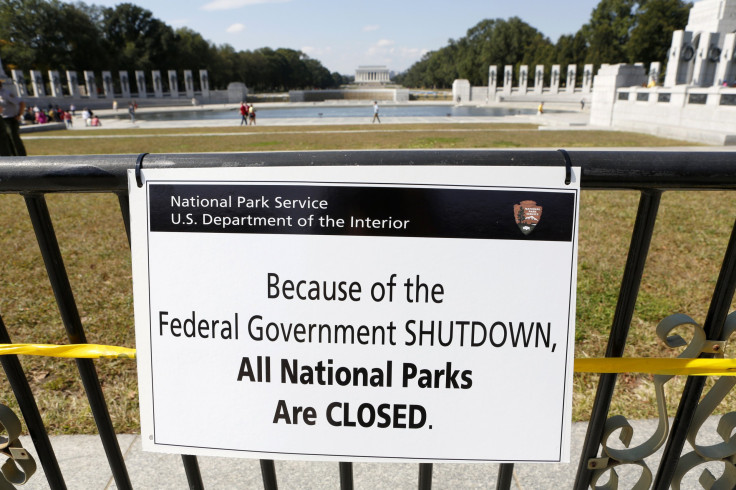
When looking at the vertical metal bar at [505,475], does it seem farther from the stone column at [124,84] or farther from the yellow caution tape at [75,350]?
the stone column at [124,84]

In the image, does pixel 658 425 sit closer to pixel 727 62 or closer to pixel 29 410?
pixel 29 410

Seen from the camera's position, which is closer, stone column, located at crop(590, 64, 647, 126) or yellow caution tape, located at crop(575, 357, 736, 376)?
yellow caution tape, located at crop(575, 357, 736, 376)

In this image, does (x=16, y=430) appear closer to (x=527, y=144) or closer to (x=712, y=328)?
(x=712, y=328)

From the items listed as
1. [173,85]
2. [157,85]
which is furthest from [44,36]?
[173,85]

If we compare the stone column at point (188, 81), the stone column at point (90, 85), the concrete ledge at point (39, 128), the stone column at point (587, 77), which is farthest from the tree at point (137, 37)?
the stone column at point (587, 77)

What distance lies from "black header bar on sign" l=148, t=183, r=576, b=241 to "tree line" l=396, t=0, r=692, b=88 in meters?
78.1

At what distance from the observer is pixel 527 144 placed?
1739 cm

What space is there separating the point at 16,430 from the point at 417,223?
1364mm

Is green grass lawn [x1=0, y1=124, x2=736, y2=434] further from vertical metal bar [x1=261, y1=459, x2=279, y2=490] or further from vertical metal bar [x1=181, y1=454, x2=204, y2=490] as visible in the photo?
vertical metal bar [x1=261, y1=459, x2=279, y2=490]

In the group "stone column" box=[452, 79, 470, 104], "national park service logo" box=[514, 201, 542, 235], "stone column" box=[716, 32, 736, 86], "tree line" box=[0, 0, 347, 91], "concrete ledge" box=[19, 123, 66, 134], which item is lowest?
"concrete ledge" box=[19, 123, 66, 134]

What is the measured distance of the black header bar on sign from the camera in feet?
3.96

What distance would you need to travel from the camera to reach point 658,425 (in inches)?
56.4

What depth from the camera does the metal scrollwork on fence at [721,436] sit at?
141cm

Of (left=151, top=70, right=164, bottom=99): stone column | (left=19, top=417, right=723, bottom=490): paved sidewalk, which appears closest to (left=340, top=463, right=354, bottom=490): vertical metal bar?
(left=19, top=417, right=723, bottom=490): paved sidewalk
